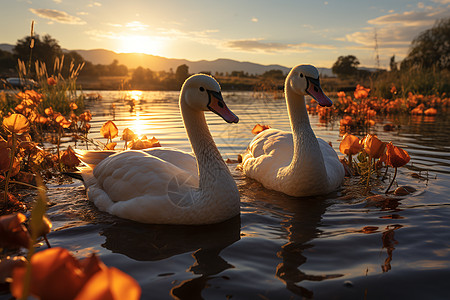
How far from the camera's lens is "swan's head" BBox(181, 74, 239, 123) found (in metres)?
3.46

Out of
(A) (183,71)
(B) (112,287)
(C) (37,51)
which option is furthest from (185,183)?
(C) (37,51)

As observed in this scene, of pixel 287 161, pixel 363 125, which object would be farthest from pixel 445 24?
pixel 287 161

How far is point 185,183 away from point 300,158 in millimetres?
1491

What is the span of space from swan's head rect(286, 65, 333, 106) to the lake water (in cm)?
123

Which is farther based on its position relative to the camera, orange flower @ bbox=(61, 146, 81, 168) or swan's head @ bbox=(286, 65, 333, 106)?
orange flower @ bbox=(61, 146, 81, 168)

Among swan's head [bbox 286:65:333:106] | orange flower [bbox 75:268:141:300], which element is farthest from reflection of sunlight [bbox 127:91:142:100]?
orange flower [bbox 75:268:141:300]

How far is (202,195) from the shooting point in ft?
11.3

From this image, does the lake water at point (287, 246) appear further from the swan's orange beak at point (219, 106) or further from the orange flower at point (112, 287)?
the orange flower at point (112, 287)

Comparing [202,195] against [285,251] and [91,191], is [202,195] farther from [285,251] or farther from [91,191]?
[91,191]

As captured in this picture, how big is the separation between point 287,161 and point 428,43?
38519mm

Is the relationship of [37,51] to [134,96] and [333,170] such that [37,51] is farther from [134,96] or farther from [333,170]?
[333,170]

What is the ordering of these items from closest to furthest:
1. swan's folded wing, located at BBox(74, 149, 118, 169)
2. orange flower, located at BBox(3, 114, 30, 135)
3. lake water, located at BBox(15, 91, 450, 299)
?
lake water, located at BBox(15, 91, 450, 299) < orange flower, located at BBox(3, 114, 30, 135) < swan's folded wing, located at BBox(74, 149, 118, 169)

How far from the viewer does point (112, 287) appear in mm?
735

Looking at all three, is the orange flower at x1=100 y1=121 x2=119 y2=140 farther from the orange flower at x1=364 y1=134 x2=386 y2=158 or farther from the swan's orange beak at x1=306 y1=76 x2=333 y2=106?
the orange flower at x1=364 y1=134 x2=386 y2=158
